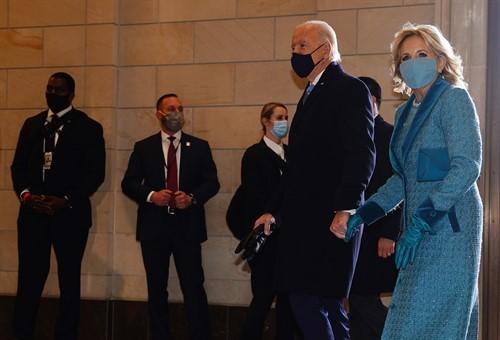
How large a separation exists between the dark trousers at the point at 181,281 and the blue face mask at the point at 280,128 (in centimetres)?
110

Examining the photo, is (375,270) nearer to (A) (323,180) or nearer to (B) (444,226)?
(A) (323,180)

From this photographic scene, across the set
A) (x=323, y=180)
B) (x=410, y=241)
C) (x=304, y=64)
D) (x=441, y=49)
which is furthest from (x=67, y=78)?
(x=410, y=241)

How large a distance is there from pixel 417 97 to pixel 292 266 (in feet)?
3.74

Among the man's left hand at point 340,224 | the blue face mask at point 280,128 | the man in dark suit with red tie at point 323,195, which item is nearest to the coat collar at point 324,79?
the man in dark suit with red tie at point 323,195

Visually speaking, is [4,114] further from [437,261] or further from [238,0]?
[437,261]

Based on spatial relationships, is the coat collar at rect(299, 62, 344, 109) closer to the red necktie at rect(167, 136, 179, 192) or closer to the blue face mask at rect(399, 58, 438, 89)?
the blue face mask at rect(399, 58, 438, 89)

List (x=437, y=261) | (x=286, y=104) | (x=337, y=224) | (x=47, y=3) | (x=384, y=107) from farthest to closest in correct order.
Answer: (x=47, y=3) → (x=286, y=104) → (x=384, y=107) → (x=337, y=224) → (x=437, y=261)

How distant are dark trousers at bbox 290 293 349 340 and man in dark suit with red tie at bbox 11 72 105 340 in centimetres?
323

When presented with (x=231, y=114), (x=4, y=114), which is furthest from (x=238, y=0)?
(x=4, y=114)

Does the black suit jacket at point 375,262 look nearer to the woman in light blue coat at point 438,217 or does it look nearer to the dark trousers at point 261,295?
the dark trousers at point 261,295

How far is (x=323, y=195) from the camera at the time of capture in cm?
495

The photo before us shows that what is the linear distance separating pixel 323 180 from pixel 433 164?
951mm

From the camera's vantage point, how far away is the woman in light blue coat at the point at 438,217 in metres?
3.95

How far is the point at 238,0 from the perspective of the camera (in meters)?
8.41
